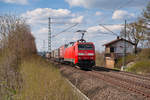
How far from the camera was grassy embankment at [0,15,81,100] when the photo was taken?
6.64 metres

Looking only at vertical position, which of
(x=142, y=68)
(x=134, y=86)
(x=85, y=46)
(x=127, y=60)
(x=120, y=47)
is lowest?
(x=134, y=86)

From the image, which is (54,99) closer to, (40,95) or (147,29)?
(40,95)

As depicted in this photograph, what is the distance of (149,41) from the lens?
33.9 metres

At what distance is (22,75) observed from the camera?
11352mm

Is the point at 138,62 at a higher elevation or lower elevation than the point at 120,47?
lower

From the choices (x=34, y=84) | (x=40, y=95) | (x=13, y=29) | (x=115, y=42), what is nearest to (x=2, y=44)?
(x=13, y=29)

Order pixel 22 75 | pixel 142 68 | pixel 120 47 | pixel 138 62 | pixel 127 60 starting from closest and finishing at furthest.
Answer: pixel 22 75 < pixel 142 68 < pixel 138 62 < pixel 127 60 < pixel 120 47

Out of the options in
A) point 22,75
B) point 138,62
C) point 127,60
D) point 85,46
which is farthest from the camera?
point 127,60

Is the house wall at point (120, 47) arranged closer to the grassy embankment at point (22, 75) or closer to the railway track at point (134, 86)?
the grassy embankment at point (22, 75)

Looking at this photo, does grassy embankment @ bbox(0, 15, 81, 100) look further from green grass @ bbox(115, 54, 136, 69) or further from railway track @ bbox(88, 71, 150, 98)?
green grass @ bbox(115, 54, 136, 69)

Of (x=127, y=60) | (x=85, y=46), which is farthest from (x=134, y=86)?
(x=127, y=60)

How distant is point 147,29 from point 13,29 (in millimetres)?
26321

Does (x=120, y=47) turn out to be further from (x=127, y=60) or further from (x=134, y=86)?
(x=134, y=86)

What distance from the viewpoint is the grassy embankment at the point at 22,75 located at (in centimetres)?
664
